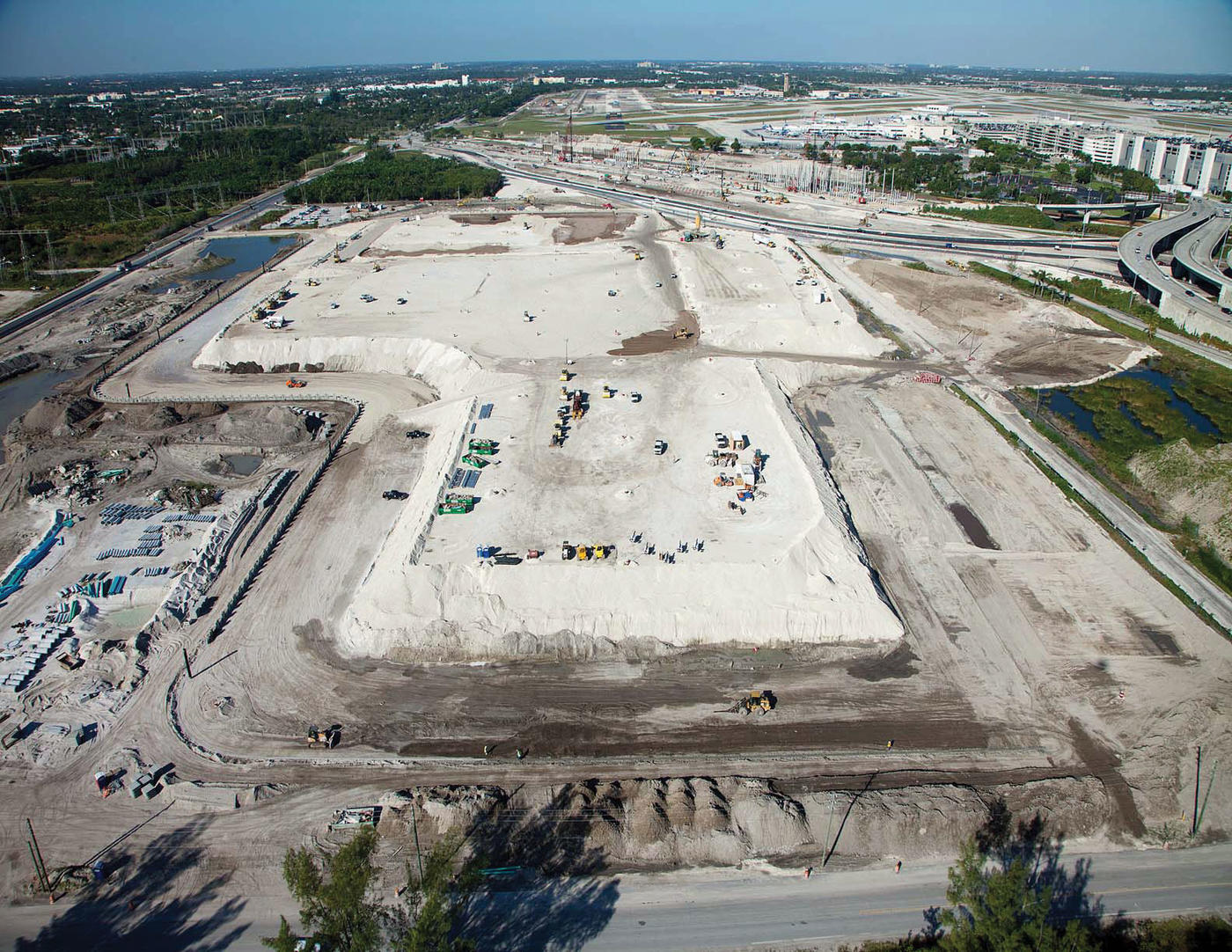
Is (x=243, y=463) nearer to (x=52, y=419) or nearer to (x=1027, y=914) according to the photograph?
(x=52, y=419)

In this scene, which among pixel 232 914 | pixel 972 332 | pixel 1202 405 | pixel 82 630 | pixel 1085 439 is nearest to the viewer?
pixel 232 914

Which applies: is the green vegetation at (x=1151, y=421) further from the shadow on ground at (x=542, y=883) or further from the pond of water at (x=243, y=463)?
the pond of water at (x=243, y=463)

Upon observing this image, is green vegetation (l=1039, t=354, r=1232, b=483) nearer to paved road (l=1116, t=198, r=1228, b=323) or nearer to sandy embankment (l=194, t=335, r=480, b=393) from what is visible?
paved road (l=1116, t=198, r=1228, b=323)

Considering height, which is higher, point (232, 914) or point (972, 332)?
point (972, 332)

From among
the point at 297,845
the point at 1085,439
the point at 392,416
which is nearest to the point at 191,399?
the point at 392,416

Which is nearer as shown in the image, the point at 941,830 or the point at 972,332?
the point at 941,830

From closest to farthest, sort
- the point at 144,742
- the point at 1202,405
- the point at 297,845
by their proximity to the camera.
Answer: the point at 297,845
the point at 144,742
the point at 1202,405

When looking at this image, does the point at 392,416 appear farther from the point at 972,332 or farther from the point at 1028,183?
the point at 1028,183

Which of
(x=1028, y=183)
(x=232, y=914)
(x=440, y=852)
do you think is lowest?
(x=232, y=914)
